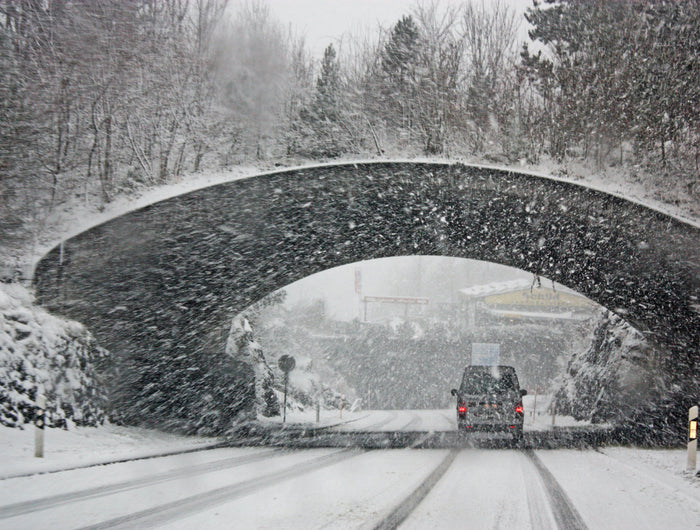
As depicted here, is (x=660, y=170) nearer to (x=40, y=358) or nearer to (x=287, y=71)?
(x=287, y=71)

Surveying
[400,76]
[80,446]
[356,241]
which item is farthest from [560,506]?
[356,241]

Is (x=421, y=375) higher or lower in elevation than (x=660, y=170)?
lower

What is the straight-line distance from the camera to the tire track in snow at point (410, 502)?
602cm

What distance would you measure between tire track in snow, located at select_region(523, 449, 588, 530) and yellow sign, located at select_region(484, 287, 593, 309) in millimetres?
41852

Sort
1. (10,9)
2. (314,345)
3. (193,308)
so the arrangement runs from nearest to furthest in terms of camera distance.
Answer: (10,9)
(193,308)
(314,345)

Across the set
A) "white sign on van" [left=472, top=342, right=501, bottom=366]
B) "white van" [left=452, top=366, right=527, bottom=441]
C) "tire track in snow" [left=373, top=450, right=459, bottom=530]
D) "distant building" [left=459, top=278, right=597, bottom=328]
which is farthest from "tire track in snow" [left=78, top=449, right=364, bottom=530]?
"distant building" [left=459, top=278, right=597, bottom=328]

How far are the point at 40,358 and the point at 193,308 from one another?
6.11 meters

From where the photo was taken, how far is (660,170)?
14.4m

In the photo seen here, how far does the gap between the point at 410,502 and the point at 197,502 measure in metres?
2.54

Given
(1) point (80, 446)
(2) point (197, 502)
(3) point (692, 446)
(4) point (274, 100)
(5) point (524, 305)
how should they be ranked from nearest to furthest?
(2) point (197, 502) → (3) point (692, 446) → (1) point (80, 446) → (4) point (274, 100) → (5) point (524, 305)

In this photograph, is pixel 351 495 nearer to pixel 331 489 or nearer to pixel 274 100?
pixel 331 489

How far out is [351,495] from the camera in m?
7.73

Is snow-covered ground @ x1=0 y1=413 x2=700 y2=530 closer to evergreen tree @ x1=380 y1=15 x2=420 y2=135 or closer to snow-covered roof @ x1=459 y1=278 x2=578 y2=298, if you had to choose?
evergreen tree @ x1=380 y1=15 x2=420 y2=135

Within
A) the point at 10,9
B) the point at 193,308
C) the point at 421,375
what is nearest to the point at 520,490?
the point at 193,308
